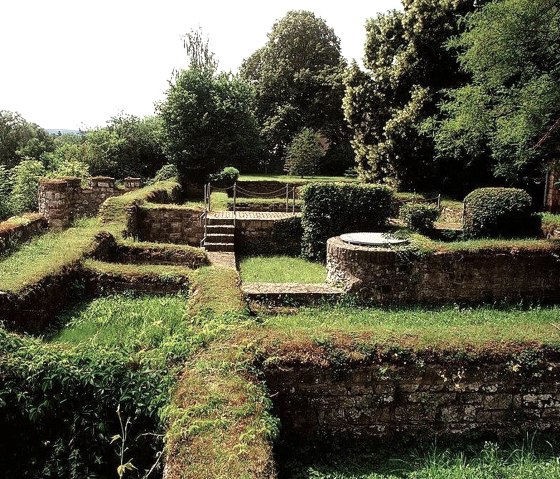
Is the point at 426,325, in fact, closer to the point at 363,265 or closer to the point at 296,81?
the point at 363,265

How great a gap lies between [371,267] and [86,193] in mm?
11745

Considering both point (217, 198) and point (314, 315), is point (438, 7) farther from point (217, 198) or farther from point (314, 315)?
point (314, 315)

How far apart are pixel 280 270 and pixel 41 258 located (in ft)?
18.9

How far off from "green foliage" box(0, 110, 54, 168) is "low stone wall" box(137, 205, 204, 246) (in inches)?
936

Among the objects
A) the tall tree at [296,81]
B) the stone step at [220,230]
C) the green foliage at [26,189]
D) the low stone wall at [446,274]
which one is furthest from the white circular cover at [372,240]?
the tall tree at [296,81]

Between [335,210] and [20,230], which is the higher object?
[335,210]

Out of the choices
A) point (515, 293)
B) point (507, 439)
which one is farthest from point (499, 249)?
point (507, 439)

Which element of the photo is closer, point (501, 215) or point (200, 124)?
point (501, 215)

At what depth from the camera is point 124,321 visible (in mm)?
7375

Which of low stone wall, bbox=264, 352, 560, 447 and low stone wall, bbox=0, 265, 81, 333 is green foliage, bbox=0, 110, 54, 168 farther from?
low stone wall, bbox=264, 352, 560, 447

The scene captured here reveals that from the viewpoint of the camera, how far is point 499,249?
11.2m

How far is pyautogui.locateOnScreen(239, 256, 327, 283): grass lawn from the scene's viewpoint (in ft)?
39.6

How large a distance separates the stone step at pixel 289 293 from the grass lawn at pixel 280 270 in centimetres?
105

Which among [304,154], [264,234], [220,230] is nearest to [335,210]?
[264,234]
